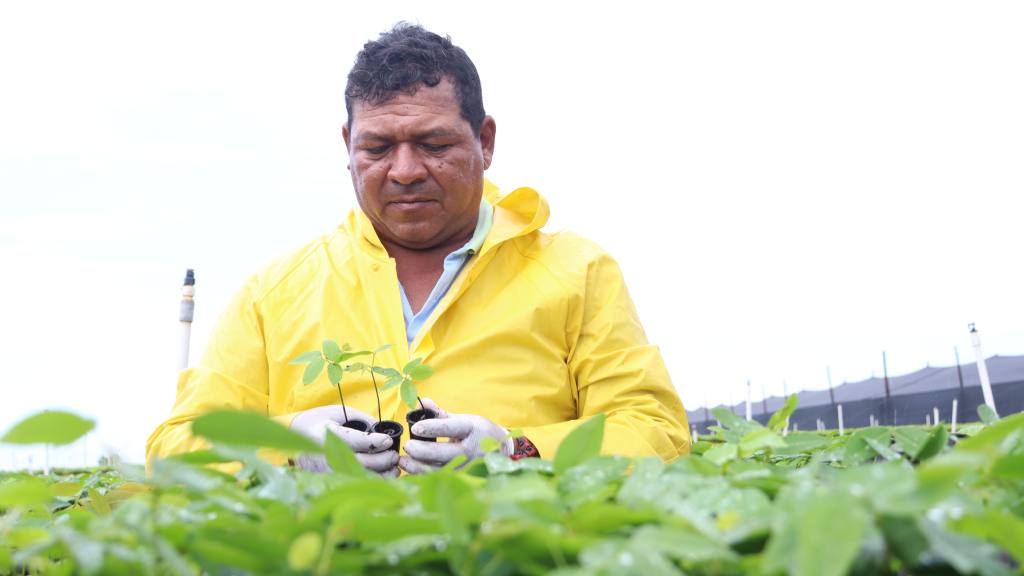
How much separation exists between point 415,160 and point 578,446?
57.9 inches

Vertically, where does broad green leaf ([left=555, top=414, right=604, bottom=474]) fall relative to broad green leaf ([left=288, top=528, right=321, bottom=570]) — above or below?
above

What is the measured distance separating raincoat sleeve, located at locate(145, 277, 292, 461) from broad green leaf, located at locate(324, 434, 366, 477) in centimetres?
142

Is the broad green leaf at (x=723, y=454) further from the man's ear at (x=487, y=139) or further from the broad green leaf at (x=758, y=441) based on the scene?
the man's ear at (x=487, y=139)

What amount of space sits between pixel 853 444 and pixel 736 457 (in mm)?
159

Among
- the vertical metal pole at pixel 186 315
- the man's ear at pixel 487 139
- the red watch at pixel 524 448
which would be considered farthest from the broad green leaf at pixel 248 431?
the vertical metal pole at pixel 186 315

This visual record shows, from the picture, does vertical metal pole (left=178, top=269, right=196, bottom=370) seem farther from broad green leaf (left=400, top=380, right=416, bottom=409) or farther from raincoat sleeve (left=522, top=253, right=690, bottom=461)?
broad green leaf (left=400, top=380, right=416, bottom=409)

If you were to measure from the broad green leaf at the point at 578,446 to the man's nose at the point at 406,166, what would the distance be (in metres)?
1.44

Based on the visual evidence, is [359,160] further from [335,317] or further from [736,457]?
[736,457]

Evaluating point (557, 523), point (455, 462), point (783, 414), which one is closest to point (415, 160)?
point (783, 414)

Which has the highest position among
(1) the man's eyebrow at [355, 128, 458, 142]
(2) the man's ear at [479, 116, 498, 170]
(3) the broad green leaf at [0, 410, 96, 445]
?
(2) the man's ear at [479, 116, 498, 170]

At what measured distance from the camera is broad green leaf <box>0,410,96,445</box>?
619mm

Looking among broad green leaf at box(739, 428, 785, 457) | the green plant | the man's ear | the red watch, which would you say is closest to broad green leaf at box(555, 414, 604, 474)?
broad green leaf at box(739, 428, 785, 457)

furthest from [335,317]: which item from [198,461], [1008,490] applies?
[1008,490]

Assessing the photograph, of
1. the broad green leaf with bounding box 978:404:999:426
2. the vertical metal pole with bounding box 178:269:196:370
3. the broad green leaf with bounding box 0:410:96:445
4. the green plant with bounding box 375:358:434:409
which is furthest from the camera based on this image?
the vertical metal pole with bounding box 178:269:196:370
